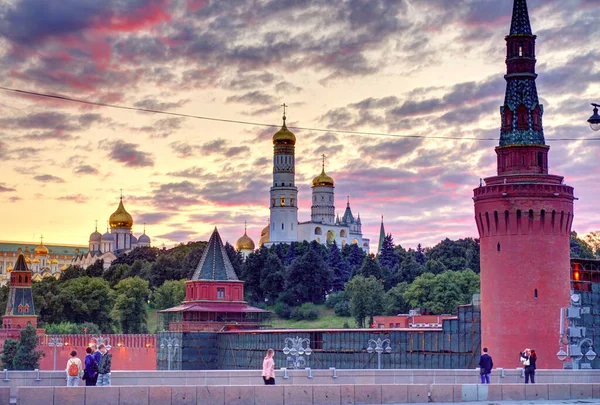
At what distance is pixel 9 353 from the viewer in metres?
→ 108

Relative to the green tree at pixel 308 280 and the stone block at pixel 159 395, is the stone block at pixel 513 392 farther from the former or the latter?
the green tree at pixel 308 280

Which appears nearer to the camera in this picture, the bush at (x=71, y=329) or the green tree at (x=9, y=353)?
the green tree at (x=9, y=353)

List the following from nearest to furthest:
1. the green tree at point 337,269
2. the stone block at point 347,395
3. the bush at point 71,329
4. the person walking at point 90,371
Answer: the stone block at point 347,395
the person walking at point 90,371
the bush at point 71,329
the green tree at point 337,269

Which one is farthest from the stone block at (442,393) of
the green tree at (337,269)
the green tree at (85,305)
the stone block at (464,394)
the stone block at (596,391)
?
the green tree at (337,269)

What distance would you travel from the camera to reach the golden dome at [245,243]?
188 m

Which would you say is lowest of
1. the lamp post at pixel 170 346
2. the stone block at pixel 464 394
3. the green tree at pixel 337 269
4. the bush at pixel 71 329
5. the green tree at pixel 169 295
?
the stone block at pixel 464 394

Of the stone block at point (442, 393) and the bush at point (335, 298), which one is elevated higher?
the bush at point (335, 298)

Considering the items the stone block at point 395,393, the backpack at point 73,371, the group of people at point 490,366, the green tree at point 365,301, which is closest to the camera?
the stone block at point 395,393

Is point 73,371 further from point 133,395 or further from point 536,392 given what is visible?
point 536,392

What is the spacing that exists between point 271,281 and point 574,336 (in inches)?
3517

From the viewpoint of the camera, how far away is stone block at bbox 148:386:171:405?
30047 mm

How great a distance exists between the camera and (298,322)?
130 metres

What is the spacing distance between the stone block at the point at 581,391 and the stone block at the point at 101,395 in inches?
563

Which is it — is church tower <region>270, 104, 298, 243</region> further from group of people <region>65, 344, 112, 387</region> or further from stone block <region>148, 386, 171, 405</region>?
stone block <region>148, 386, 171, 405</region>
